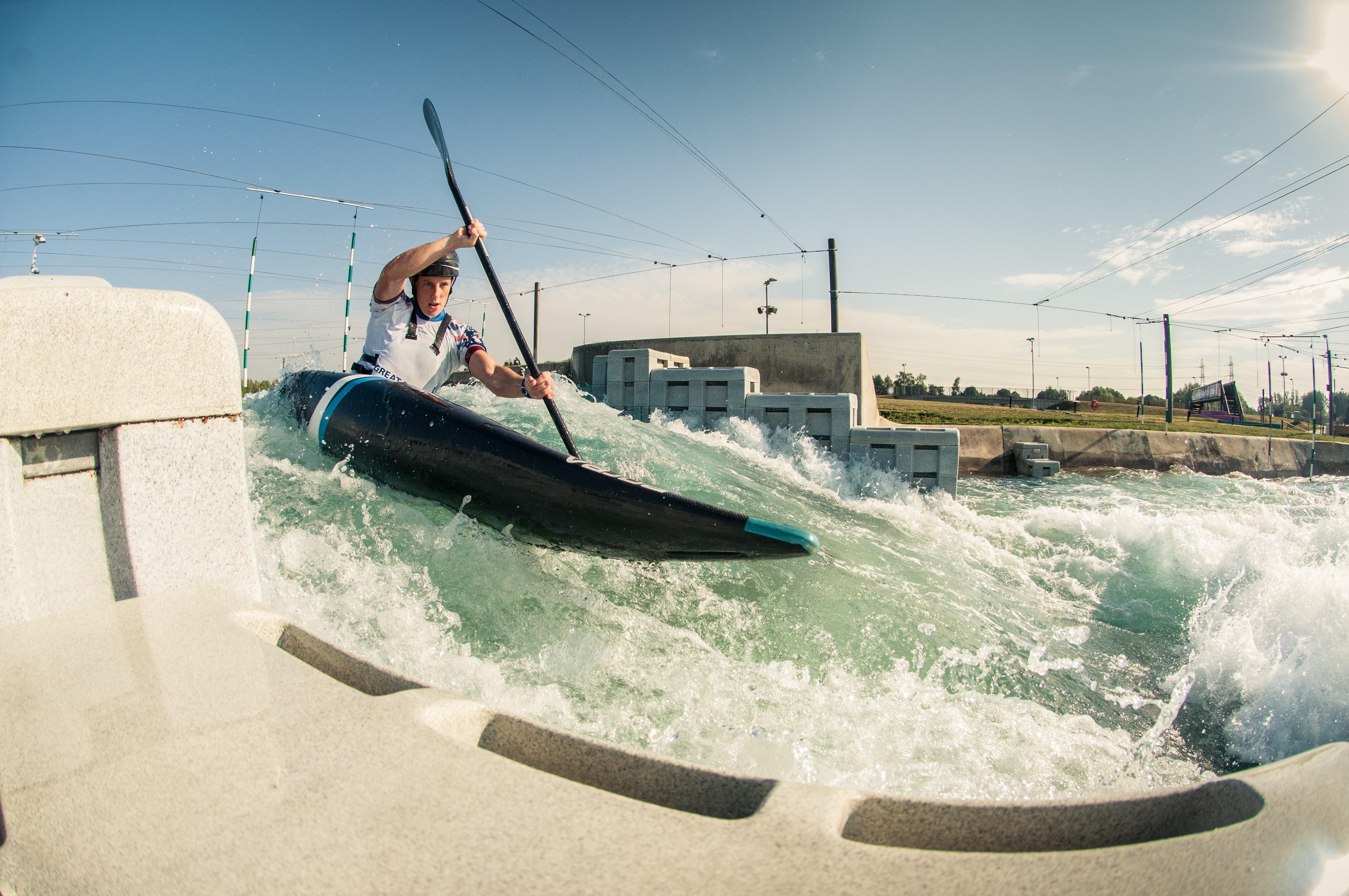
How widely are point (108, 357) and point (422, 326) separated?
2.07m

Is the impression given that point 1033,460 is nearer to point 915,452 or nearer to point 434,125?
point 915,452

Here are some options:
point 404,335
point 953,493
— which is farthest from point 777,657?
point 953,493

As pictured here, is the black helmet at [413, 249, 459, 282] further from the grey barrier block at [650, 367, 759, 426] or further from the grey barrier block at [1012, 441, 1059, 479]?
the grey barrier block at [1012, 441, 1059, 479]

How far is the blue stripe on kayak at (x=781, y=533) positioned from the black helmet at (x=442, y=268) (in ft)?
8.23

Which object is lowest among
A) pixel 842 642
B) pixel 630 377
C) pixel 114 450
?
pixel 842 642

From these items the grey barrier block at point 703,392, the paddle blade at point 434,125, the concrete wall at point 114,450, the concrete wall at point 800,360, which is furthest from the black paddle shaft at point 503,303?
the concrete wall at point 800,360

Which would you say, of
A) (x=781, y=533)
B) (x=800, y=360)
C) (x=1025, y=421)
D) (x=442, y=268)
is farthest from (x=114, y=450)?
(x=1025, y=421)

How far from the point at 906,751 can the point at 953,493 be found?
18.7ft

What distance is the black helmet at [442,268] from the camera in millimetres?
3709

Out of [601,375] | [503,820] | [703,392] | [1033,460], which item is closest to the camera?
[503,820]

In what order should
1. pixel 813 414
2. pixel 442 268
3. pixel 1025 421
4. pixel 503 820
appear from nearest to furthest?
pixel 503 820
pixel 442 268
pixel 813 414
pixel 1025 421

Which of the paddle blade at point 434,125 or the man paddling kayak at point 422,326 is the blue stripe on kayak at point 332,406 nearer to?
the man paddling kayak at point 422,326

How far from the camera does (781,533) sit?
8.68ft

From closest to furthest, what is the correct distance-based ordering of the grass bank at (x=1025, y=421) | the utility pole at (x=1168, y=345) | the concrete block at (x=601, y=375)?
the concrete block at (x=601, y=375) → the grass bank at (x=1025, y=421) → the utility pole at (x=1168, y=345)
